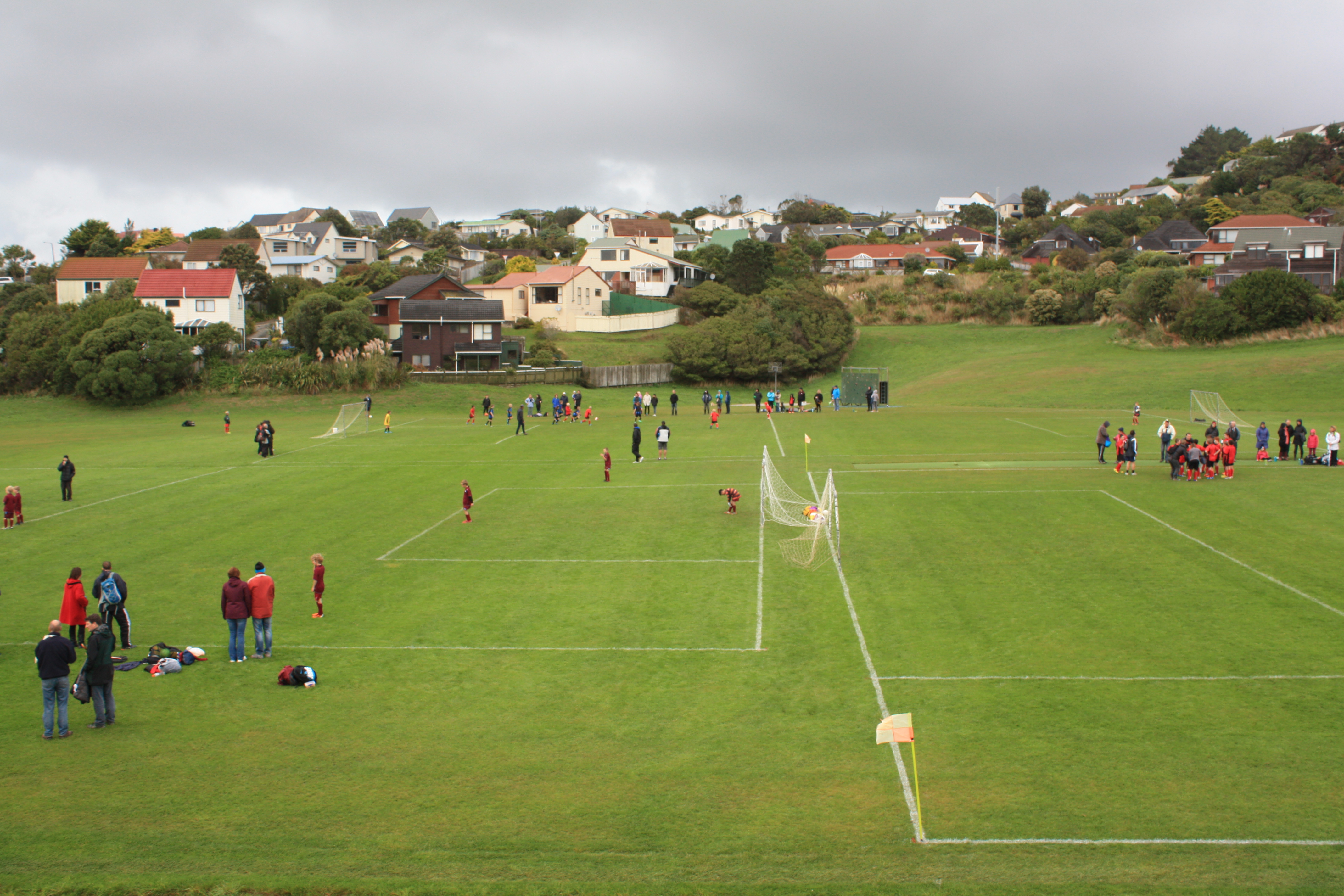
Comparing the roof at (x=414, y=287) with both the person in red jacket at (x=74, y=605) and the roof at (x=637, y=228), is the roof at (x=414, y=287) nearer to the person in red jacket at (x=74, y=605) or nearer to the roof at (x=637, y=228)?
the roof at (x=637, y=228)

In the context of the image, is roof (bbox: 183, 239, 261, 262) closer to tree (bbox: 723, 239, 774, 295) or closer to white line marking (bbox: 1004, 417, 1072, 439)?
tree (bbox: 723, 239, 774, 295)

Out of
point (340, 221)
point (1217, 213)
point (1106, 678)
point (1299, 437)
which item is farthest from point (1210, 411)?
point (340, 221)

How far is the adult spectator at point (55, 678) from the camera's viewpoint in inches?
483

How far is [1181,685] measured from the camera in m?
14.5

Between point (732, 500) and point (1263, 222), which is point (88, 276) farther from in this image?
point (1263, 222)

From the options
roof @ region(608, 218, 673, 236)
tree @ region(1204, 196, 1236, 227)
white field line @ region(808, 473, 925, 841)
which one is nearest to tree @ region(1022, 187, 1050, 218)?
tree @ region(1204, 196, 1236, 227)

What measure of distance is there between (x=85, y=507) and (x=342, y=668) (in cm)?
1959

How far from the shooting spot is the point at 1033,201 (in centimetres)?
17912

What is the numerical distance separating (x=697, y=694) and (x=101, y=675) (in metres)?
8.76

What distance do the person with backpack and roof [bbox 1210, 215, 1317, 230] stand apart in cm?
11810

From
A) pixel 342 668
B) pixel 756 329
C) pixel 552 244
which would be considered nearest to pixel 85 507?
pixel 342 668

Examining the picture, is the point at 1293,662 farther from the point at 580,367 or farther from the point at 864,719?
the point at 580,367

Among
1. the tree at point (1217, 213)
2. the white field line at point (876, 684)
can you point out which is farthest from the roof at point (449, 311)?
the tree at point (1217, 213)

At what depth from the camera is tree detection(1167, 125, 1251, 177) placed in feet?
626
